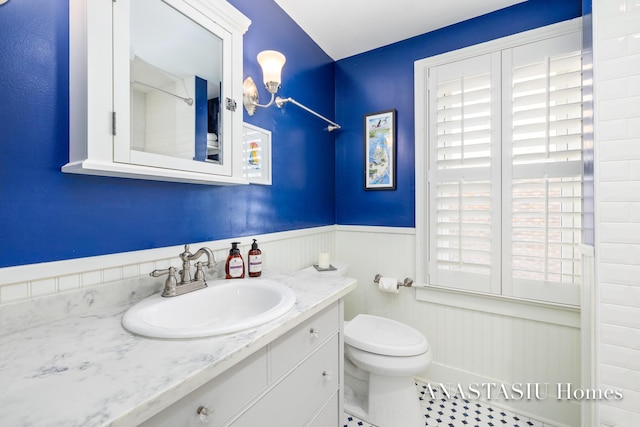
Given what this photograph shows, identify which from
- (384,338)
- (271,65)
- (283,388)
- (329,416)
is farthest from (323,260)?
(271,65)

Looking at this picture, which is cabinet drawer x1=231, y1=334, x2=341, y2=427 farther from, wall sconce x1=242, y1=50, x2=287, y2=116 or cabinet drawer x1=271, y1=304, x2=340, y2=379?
wall sconce x1=242, y1=50, x2=287, y2=116

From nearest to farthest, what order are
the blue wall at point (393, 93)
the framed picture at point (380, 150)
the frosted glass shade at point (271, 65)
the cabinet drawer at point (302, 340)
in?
the cabinet drawer at point (302, 340) → the frosted glass shade at point (271, 65) → the blue wall at point (393, 93) → the framed picture at point (380, 150)

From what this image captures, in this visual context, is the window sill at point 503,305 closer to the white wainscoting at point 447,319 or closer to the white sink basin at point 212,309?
the white wainscoting at point 447,319

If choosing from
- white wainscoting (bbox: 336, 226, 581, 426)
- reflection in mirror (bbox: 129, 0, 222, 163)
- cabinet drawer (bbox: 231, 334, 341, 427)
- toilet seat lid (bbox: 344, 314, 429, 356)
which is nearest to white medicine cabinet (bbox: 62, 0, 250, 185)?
reflection in mirror (bbox: 129, 0, 222, 163)

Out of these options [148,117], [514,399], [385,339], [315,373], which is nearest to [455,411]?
[514,399]

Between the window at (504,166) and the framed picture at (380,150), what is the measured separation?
19cm

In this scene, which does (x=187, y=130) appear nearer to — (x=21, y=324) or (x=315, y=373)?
(x=21, y=324)

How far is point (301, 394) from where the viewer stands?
938 mm

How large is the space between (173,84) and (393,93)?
1.55m

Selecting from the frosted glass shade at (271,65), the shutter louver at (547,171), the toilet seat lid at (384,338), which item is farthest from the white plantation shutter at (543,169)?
the frosted glass shade at (271,65)

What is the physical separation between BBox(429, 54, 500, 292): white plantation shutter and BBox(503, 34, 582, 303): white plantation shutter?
7cm

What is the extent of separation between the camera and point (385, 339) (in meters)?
1.52

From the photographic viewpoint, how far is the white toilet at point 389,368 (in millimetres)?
1398

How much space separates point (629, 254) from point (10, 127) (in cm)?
207
